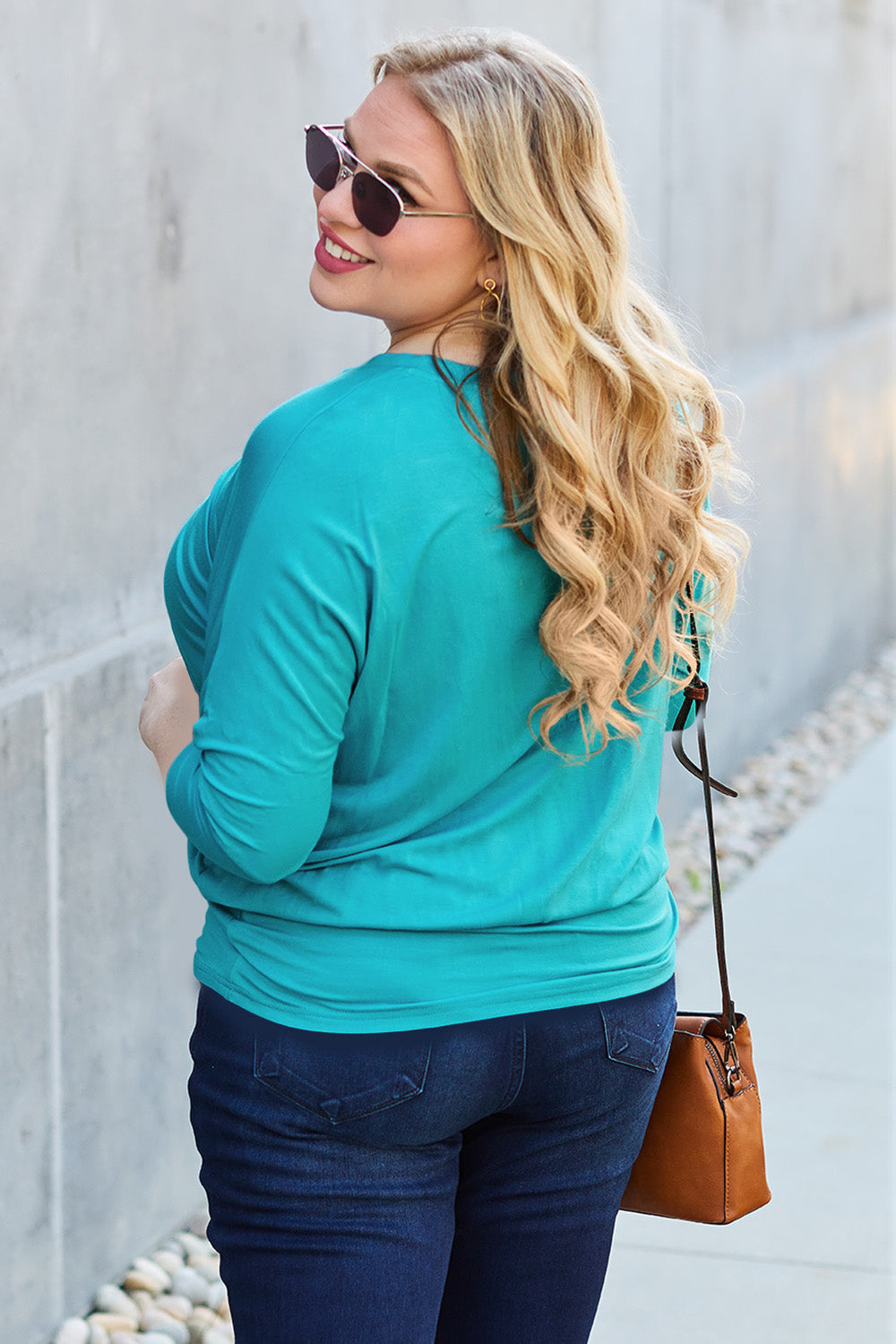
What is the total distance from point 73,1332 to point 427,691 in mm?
1973

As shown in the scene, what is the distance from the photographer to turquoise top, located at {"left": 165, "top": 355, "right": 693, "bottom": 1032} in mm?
1322

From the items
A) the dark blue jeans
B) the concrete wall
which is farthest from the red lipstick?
the concrete wall

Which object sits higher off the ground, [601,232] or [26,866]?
[601,232]

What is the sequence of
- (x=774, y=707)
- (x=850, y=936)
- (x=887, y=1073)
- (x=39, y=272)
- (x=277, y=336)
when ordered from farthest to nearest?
(x=774, y=707), (x=850, y=936), (x=887, y=1073), (x=277, y=336), (x=39, y=272)

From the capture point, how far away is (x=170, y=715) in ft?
5.27

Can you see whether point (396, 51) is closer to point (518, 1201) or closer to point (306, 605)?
point (306, 605)

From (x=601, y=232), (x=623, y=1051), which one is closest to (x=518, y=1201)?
(x=623, y=1051)

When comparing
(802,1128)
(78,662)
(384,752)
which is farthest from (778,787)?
(384,752)

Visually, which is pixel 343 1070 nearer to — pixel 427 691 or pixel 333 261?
pixel 427 691

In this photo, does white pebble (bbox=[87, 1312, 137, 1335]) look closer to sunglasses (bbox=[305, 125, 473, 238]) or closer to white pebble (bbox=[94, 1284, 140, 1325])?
white pebble (bbox=[94, 1284, 140, 1325])

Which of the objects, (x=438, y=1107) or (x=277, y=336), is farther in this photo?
(x=277, y=336)

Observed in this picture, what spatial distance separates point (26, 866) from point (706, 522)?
1.47 m

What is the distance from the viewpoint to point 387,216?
1432 millimetres

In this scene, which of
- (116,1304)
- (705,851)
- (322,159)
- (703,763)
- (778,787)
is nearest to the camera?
(322,159)
